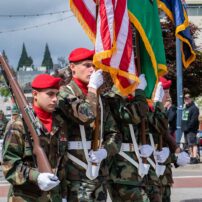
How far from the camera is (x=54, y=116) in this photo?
473cm

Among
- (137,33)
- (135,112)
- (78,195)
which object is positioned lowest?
(78,195)

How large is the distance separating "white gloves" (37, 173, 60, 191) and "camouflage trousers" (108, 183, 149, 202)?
133 cm

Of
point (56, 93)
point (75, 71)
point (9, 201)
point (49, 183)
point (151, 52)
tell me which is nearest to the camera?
point (49, 183)

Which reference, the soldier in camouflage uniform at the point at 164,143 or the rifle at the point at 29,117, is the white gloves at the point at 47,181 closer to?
the rifle at the point at 29,117

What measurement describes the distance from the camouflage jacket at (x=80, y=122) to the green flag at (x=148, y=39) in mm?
767

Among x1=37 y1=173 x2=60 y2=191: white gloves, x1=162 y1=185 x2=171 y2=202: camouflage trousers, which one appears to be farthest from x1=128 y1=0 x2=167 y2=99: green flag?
x1=37 y1=173 x2=60 y2=191: white gloves

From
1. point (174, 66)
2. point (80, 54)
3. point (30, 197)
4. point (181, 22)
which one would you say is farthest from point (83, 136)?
point (174, 66)

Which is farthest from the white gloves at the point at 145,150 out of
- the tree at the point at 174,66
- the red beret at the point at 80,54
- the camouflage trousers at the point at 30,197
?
the tree at the point at 174,66

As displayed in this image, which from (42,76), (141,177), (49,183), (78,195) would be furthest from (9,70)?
(141,177)

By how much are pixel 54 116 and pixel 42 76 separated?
32cm

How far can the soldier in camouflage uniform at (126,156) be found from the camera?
208 inches

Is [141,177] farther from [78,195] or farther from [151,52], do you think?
[151,52]

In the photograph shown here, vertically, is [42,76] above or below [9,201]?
above

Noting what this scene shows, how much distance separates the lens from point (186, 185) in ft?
35.0
